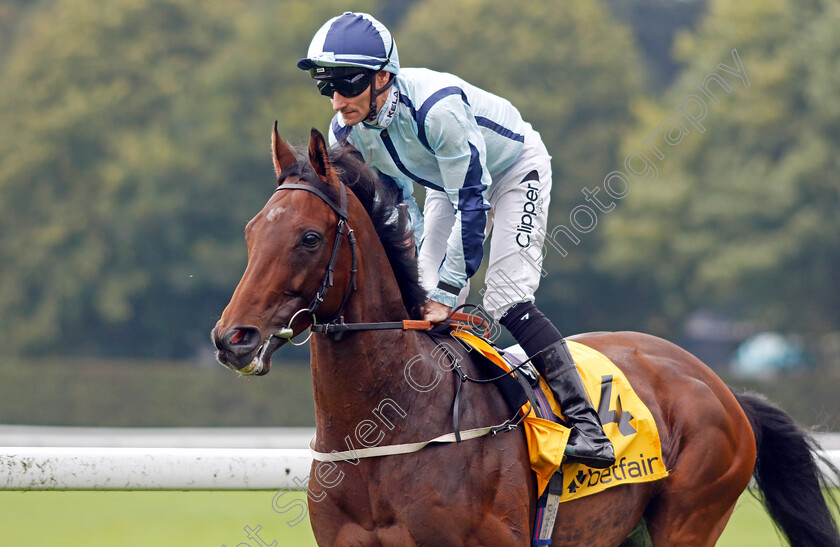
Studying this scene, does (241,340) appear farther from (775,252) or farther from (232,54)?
(232,54)

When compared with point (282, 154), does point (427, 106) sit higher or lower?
higher

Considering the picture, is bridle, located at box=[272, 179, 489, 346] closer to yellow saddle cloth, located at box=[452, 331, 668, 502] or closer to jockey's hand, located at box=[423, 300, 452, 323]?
jockey's hand, located at box=[423, 300, 452, 323]

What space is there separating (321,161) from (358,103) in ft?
1.42

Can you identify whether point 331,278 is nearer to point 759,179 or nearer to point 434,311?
point 434,311

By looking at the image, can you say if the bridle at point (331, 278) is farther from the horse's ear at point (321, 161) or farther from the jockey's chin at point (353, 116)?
the jockey's chin at point (353, 116)

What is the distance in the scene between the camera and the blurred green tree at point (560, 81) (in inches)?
1116

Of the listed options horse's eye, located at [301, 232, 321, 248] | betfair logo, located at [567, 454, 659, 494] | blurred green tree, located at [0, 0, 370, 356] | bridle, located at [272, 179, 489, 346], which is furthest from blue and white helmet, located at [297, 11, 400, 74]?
blurred green tree, located at [0, 0, 370, 356]

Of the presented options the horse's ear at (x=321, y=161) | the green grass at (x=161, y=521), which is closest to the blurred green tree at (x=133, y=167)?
the green grass at (x=161, y=521)

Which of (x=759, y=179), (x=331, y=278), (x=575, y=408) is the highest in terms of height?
(x=331, y=278)

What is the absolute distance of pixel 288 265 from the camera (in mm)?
3469

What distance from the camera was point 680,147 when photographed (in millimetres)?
25766

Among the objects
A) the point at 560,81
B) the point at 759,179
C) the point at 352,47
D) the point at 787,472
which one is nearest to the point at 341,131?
the point at 352,47

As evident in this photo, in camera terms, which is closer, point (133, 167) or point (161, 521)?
point (161, 521)

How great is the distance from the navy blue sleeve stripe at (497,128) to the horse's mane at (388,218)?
0.55 m
